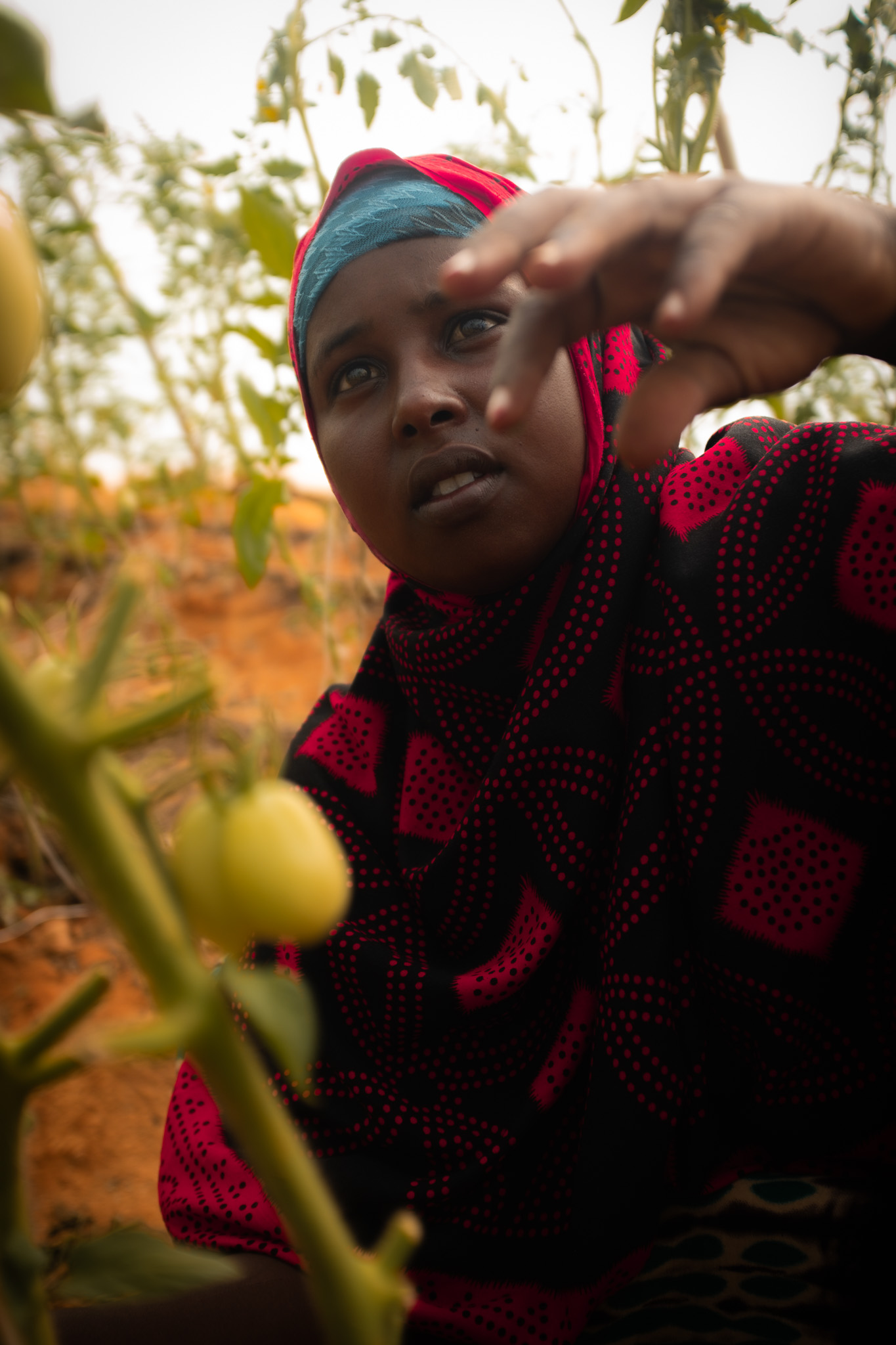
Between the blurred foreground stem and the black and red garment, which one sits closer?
the blurred foreground stem

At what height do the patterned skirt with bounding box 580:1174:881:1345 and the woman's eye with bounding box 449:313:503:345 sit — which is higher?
the woman's eye with bounding box 449:313:503:345

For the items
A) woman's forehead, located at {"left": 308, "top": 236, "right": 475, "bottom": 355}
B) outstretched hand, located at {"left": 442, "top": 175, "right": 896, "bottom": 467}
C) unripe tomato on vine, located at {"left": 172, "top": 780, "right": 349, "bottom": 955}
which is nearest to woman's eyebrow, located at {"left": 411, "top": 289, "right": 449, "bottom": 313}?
woman's forehead, located at {"left": 308, "top": 236, "right": 475, "bottom": 355}

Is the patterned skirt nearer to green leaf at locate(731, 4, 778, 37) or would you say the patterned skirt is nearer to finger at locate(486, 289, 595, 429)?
finger at locate(486, 289, 595, 429)

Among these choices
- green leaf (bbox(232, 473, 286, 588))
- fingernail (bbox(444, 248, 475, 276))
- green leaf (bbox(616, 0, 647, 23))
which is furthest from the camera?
green leaf (bbox(232, 473, 286, 588))

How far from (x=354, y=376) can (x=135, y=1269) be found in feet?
2.12

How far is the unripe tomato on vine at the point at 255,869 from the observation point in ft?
0.64

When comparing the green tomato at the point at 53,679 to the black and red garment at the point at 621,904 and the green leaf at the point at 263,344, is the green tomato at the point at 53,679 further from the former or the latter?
the green leaf at the point at 263,344

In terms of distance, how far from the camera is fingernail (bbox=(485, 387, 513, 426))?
0.96 ft

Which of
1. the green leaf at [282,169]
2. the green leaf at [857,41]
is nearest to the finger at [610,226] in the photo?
the green leaf at [857,41]

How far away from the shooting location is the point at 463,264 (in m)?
0.29

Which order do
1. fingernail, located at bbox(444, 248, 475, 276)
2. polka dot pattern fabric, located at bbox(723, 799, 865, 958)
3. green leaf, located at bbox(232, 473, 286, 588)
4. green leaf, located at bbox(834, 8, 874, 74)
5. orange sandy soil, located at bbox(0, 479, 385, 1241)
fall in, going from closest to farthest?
fingernail, located at bbox(444, 248, 475, 276), polka dot pattern fabric, located at bbox(723, 799, 865, 958), green leaf, located at bbox(834, 8, 874, 74), orange sandy soil, located at bbox(0, 479, 385, 1241), green leaf, located at bbox(232, 473, 286, 588)

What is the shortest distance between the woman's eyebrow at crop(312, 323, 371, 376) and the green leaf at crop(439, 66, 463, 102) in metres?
0.69

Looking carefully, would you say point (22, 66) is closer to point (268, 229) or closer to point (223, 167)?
point (268, 229)

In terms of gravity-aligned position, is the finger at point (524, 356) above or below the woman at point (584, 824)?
above
